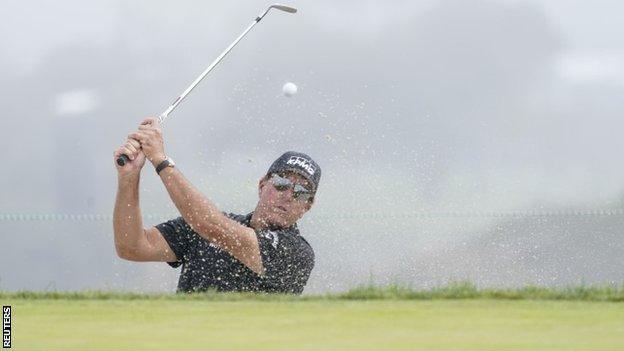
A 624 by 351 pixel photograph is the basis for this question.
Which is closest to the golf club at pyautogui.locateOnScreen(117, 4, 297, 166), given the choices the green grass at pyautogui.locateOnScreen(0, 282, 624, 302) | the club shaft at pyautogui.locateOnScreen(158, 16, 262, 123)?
the club shaft at pyautogui.locateOnScreen(158, 16, 262, 123)

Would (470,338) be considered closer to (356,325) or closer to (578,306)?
(356,325)

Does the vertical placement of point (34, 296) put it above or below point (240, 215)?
below

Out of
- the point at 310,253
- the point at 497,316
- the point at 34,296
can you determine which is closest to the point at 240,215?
the point at 310,253

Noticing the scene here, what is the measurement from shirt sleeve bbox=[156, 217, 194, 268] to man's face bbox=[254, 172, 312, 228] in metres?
0.39

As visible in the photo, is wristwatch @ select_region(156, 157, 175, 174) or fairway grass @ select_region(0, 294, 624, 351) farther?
wristwatch @ select_region(156, 157, 175, 174)

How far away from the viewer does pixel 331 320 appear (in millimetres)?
3938

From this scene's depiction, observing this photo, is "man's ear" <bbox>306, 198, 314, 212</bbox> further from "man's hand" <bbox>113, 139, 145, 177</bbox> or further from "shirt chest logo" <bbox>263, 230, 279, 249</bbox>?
"man's hand" <bbox>113, 139, 145, 177</bbox>

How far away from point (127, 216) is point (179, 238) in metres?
0.35

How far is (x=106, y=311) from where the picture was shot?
425cm

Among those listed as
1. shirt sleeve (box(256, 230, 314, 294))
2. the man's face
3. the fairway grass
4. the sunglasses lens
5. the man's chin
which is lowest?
the fairway grass

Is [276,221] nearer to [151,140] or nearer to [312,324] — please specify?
[151,140]

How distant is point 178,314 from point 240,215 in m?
2.20

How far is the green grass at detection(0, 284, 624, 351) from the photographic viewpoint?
3.36 meters

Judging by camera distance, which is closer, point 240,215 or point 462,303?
point 462,303
